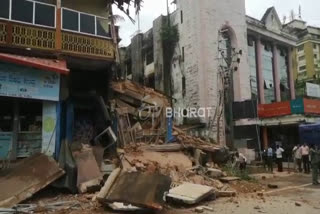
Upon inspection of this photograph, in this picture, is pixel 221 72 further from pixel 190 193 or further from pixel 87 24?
pixel 190 193

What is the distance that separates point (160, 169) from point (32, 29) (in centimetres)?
670

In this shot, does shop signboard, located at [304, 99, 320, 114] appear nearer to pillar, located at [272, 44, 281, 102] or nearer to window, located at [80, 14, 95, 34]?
pillar, located at [272, 44, 281, 102]

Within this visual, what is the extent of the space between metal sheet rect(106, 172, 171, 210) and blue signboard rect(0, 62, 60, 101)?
4691mm

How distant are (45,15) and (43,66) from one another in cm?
259

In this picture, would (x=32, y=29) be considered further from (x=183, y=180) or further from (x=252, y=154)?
(x=252, y=154)

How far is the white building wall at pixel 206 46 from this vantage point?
26.9m

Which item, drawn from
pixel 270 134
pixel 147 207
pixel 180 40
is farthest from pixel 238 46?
pixel 147 207

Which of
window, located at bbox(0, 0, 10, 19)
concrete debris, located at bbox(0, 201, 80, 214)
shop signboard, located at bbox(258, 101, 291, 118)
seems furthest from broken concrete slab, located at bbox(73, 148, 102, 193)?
shop signboard, located at bbox(258, 101, 291, 118)

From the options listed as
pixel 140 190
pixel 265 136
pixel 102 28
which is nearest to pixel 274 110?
pixel 265 136

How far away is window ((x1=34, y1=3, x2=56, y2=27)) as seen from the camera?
43.2 feet

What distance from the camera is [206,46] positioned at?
27000 mm

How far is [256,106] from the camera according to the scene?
88.5ft

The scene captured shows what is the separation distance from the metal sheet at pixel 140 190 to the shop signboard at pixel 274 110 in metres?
18.9

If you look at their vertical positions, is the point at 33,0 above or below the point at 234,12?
below
